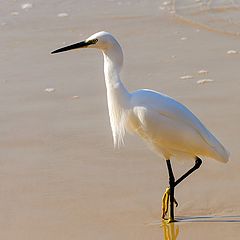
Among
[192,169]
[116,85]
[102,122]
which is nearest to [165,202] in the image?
[192,169]

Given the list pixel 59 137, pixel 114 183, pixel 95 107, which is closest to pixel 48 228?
pixel 114 183

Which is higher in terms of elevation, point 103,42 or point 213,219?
point 103,42

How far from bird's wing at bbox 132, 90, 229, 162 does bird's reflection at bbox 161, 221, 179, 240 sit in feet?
1.57

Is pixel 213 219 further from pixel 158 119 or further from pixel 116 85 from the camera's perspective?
pixel 116 85

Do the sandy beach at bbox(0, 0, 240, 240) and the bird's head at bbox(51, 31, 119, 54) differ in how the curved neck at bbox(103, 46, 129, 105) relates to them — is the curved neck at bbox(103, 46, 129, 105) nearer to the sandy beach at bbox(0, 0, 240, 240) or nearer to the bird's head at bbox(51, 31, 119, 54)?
the bird's head at bbox(51, 31, 119, 54)

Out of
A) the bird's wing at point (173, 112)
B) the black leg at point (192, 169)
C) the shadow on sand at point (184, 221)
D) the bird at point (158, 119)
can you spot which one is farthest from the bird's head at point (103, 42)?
the shadow on sand at point (184, 221)

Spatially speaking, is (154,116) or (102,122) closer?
(154,116)

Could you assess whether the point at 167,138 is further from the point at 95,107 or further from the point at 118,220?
the point at 95,107

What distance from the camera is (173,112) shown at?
4.47 m

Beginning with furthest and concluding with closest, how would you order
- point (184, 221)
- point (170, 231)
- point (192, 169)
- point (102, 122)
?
point (102, 122) → point (192, 169) → point (184, 221) → point (170, 231)

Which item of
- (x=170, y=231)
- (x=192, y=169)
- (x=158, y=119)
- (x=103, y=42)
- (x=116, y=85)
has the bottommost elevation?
(x=170, y=231)

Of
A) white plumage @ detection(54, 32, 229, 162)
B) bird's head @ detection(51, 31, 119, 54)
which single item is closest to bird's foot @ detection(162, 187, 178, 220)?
white plumage @ detection(54, 32, 229, 162)

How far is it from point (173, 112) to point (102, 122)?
1547 mm

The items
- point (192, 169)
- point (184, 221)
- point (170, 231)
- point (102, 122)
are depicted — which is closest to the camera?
point (170, 231)
